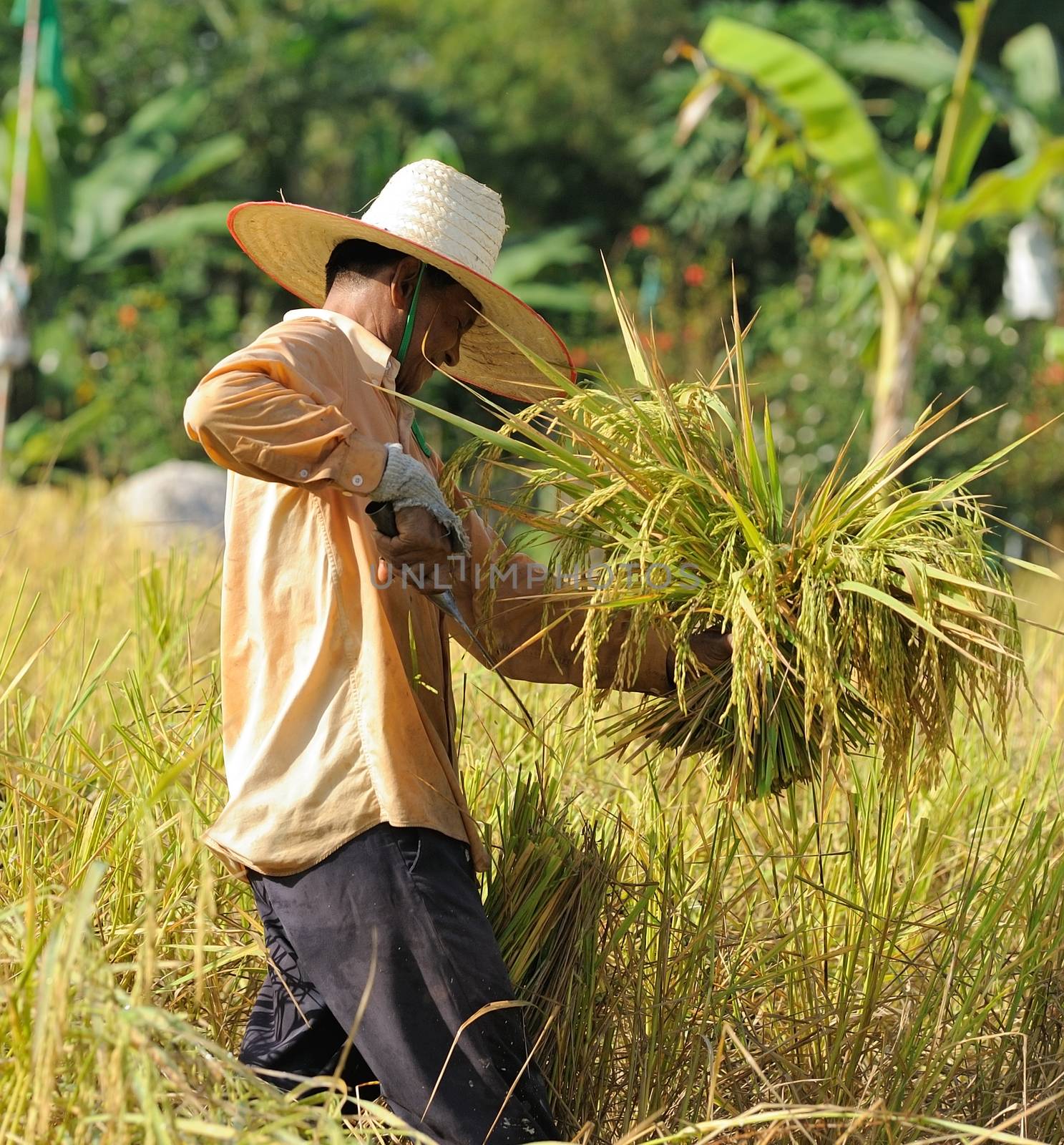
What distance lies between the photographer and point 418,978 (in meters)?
1.87

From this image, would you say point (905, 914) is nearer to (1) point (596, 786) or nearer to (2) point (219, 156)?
(1) point (596, 786)

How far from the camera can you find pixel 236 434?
1.81 m

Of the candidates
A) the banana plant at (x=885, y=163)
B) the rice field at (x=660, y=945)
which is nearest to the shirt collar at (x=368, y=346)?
the rice field at (x=660, y=945)

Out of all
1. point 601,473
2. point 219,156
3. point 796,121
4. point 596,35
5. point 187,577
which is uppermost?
point 596,35

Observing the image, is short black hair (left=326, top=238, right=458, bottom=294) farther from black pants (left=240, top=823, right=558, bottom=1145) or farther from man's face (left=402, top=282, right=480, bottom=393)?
black pants (left=240, top=823, right=558, bottom=1145)

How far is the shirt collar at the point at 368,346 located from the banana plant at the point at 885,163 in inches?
221

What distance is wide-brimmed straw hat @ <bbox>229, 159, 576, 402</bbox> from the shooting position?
207 cm

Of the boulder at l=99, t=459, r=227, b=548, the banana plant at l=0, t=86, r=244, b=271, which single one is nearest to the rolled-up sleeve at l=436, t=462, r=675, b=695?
the boulder at l=99, t=459, r=227, b=548

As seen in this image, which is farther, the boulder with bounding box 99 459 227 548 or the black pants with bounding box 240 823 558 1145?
the boulder with bounding box 99 459 227 548

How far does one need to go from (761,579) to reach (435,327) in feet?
2.03

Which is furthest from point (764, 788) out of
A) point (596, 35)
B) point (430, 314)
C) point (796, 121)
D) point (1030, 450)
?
point (596, 35)

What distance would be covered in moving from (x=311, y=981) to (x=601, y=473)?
79 centimetres

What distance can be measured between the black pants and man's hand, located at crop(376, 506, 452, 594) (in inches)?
13.3

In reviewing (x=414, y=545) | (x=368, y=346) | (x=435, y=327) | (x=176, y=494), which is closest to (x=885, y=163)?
(x=176, y=494)
